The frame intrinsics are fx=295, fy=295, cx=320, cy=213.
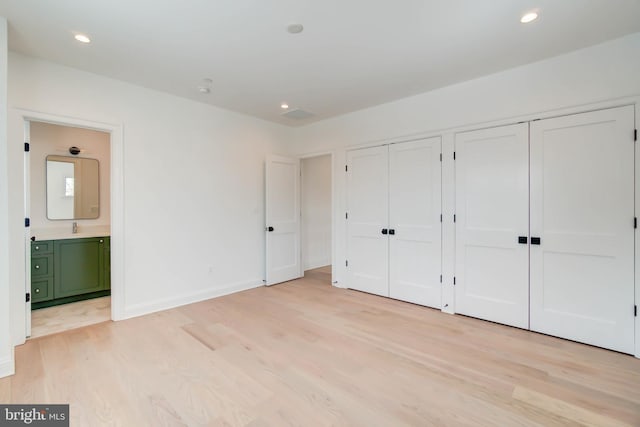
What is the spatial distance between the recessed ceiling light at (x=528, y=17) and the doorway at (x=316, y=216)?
12.8 feet

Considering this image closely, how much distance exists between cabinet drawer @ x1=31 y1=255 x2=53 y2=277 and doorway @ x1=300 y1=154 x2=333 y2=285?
3.71 metres

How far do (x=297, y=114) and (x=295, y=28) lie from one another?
216cm

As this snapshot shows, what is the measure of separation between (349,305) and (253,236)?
193 cm

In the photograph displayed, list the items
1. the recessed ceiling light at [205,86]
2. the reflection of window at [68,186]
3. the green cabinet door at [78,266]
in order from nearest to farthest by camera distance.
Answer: the recessed ceiling light at [205,86]
the green cabinet door at [78,266]
the reflection of window at [68,186]

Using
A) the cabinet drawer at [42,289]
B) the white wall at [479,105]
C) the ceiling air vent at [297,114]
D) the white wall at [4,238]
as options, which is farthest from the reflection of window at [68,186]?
the white wall at [479,105]

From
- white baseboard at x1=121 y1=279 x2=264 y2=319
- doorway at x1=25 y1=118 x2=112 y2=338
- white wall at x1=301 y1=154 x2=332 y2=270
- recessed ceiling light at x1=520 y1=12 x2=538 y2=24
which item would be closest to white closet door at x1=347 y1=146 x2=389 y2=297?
white wall at x1=301 y1=154 x2=332 y2=270

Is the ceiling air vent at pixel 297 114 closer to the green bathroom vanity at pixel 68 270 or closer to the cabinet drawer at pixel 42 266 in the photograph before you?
the green bathroom vanity at pixel 68 270

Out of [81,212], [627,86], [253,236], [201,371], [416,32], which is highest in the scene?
[416,32]

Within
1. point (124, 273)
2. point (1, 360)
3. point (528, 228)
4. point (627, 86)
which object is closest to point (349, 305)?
point (528, 228)

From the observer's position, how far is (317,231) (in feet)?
20.8

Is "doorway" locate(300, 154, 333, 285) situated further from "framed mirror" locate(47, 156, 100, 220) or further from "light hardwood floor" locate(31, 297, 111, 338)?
"framed mirror" locate(47, 156, 100, 220)

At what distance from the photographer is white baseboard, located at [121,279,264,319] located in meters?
3.52

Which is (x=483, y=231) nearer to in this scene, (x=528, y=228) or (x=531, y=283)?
(x=528, y=228)

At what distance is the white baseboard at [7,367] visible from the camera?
226 centimetres
